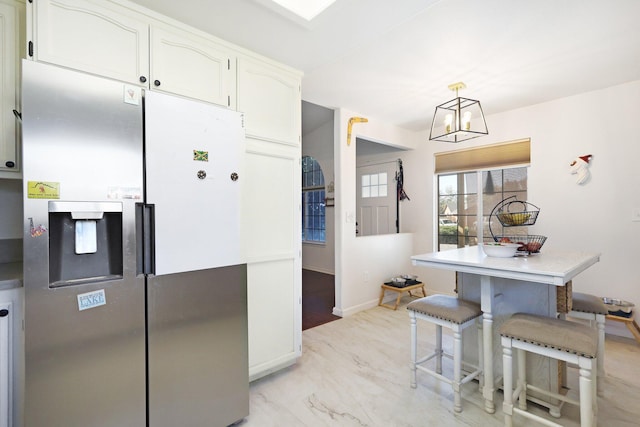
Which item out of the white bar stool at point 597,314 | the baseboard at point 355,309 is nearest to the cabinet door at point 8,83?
the baseboard at point 355,309

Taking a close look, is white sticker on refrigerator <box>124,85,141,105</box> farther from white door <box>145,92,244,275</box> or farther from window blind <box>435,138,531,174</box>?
window blind <box>435,138,531,174</box>

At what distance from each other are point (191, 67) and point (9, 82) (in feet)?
3.00

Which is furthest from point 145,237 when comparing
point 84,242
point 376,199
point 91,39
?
point 376,199

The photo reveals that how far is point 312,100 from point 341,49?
3.81 feet

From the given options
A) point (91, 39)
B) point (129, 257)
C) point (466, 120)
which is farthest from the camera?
point (466, 120)

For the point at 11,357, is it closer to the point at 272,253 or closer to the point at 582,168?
the point at 272,253

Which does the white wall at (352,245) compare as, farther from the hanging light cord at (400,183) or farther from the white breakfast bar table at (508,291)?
the white breakfast bar table at (508,291)

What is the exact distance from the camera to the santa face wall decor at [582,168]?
3.11 metres

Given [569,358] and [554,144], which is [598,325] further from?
[554,144]

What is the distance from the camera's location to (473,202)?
4.10m

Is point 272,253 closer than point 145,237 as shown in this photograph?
No

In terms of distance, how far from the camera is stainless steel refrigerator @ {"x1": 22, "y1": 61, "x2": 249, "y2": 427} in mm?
1210

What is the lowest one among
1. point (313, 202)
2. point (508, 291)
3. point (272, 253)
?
point (508, 291)

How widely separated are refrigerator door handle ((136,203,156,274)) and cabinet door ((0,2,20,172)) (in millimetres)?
795
